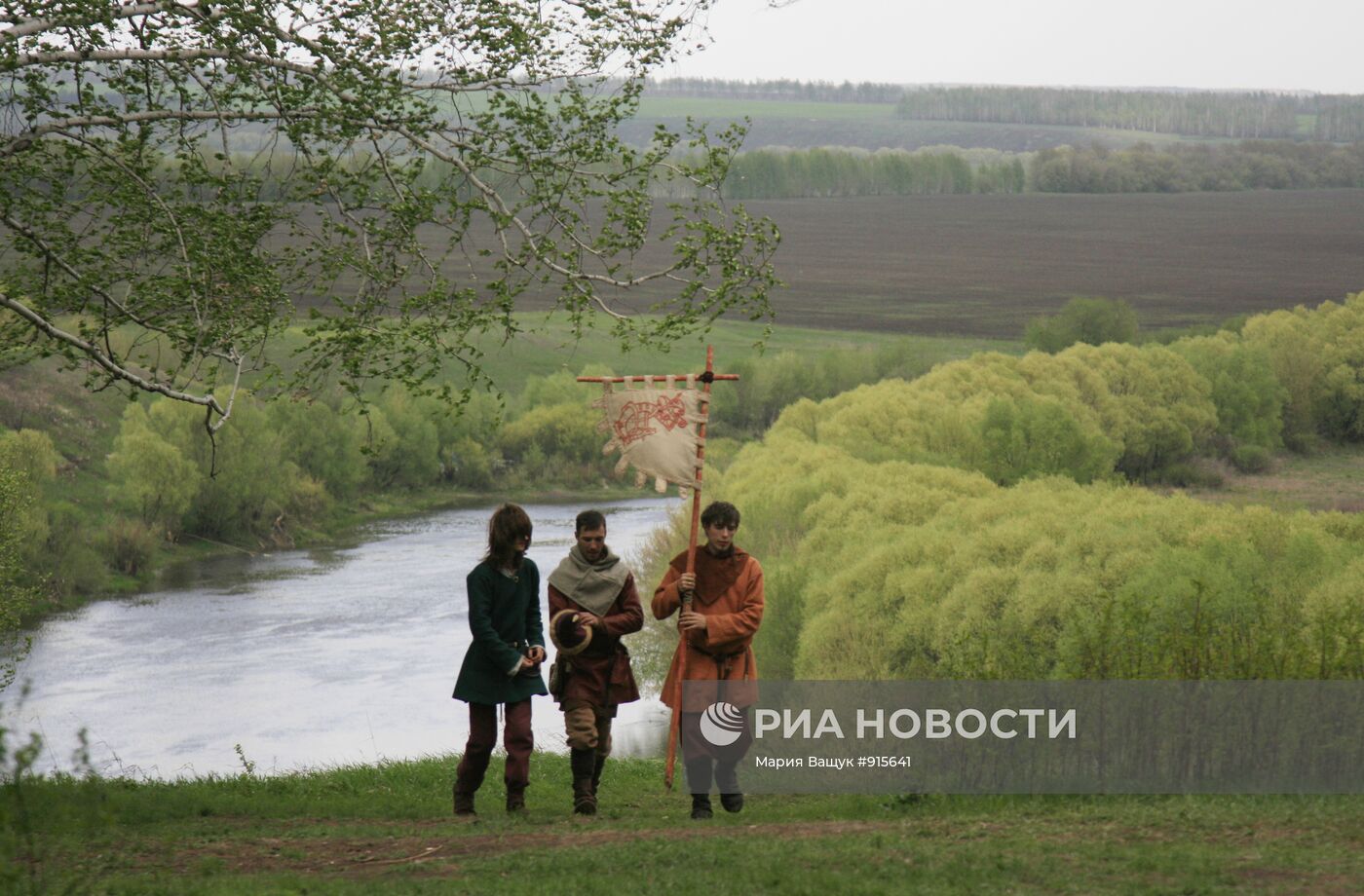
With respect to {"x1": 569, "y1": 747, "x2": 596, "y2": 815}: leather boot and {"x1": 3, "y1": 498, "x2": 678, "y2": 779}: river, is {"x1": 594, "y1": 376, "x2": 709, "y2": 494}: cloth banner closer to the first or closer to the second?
{"x1": 569, "y1": 747, "x2": 596, "y2": 815}: leather boot

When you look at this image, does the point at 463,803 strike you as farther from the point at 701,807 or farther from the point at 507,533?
the point at 507,533

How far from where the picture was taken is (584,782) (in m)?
9.26

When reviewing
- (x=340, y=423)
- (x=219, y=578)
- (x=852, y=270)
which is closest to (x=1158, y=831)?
(x=219, y=578)

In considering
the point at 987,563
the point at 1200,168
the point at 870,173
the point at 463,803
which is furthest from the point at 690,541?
the point at 870,173

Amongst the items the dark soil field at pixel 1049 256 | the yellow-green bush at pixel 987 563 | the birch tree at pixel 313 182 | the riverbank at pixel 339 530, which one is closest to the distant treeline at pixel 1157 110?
the dark soil field at pixel 1049 256

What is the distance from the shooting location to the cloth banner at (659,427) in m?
9.91

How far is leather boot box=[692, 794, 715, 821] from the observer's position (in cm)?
916

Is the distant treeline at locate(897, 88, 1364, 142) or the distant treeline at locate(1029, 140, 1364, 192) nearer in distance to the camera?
the distant treeline at locate(1029, 140, 1364, 192)

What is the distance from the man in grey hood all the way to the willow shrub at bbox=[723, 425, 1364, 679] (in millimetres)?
8153

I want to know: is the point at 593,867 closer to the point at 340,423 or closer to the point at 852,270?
the point at 340,423

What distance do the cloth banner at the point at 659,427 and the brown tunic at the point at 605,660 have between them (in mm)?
1131

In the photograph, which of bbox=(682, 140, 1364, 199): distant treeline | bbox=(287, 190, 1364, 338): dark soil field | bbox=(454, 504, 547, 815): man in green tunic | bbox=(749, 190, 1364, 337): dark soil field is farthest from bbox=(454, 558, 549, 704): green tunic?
bbox=(682, 140, 1364, 199): distant treeline

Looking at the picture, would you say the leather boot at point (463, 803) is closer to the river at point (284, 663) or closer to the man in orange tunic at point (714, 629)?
the man in orange tunic at point (714, 629)

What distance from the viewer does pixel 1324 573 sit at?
30594 millimetres
